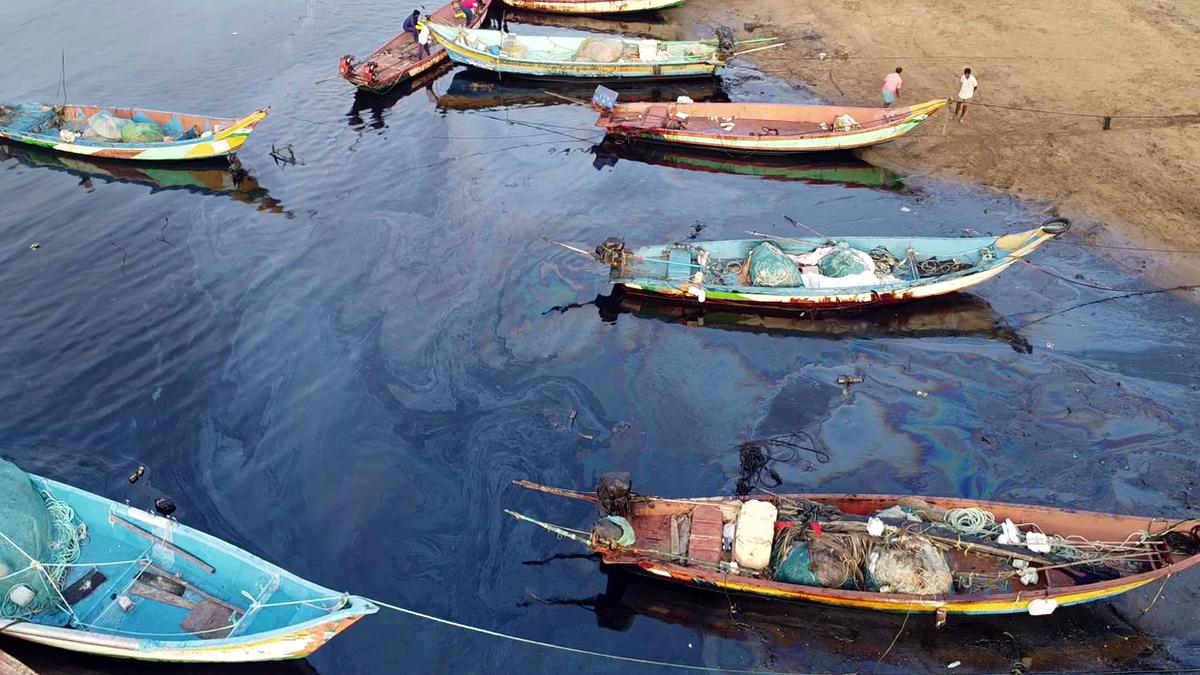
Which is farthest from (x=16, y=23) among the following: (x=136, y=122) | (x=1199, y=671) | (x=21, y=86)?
(x=1199, y=671)

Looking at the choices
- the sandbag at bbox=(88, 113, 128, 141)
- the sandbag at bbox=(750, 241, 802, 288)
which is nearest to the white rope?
the sandbag at bbox=(750, 241, 802, 288)

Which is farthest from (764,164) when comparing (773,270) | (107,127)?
(107,127)

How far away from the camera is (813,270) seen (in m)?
16.9

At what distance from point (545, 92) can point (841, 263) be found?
15166mm

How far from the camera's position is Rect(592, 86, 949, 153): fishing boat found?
20.9m

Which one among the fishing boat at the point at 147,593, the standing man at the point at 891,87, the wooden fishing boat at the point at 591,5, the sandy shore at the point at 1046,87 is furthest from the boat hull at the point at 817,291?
the wooden fishing boat at the point at 591,5

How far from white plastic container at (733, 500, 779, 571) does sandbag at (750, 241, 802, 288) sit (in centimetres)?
665

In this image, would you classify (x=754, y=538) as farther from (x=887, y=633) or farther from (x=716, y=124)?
(x=716, y=124)

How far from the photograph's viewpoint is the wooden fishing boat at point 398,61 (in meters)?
25.5

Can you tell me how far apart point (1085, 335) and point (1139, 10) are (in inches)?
705

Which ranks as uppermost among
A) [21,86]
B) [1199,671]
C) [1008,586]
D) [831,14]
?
[831,14]

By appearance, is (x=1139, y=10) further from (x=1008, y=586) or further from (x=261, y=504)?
(x=261, y=504)

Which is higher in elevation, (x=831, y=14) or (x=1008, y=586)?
(x=831, y=14)

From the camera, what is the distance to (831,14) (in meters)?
29.2
